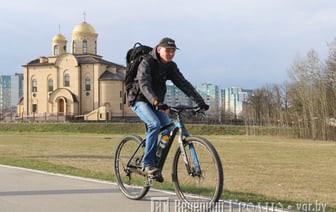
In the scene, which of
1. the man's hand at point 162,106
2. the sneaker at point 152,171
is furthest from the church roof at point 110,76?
the man's hand at point 162,106

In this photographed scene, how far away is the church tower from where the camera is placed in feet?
281

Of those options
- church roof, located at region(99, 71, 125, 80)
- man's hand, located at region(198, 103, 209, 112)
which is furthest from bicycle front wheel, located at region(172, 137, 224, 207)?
church roof, located at region(99, 71, 125, 80)

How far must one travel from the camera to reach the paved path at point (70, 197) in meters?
6.29

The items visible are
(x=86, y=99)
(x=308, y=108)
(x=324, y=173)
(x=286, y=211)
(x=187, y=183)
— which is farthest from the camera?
(x=86, y=99)

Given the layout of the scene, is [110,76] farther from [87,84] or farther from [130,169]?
[130,169]

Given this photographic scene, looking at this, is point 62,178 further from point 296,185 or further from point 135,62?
point 296,185

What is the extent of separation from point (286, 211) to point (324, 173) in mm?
10990

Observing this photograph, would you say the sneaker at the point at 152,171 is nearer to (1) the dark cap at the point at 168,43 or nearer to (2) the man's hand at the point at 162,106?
(2) the man's hand at the point at 162,106

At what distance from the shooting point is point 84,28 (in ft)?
283

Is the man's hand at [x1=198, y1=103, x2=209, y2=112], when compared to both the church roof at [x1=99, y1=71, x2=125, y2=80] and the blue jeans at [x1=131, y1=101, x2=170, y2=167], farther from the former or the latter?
the church roof at [x1=99, y1=71, x2=125, y2=80]

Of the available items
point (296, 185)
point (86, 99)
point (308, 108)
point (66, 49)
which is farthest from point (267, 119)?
point (296, 185)

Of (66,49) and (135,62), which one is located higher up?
(66,49)

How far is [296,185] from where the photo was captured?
12.4 m

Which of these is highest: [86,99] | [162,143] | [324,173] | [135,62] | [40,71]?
[40,71]
